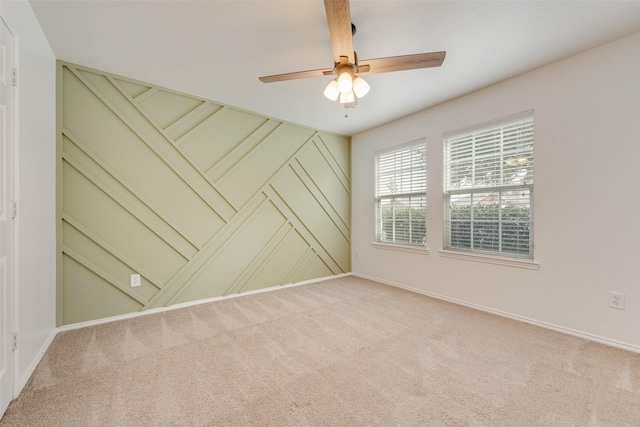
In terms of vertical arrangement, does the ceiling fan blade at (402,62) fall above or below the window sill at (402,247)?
above

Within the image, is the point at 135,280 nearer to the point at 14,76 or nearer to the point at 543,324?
the point at 14,76

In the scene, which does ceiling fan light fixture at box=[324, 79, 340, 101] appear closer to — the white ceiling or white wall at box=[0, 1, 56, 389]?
the white ceiling

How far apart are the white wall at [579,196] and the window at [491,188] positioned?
0.36ft

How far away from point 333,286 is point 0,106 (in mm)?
3592

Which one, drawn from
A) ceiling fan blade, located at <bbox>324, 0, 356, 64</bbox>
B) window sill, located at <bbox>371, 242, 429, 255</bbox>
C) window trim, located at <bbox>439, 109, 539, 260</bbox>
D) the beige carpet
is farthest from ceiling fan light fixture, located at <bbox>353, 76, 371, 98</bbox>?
window sill, located at <bbox>371, 242, 429, 255</bbox>

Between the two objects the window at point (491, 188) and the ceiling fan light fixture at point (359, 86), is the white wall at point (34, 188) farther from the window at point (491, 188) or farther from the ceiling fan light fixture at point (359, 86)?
the window at point (491, 188)

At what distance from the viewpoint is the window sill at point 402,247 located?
3.59 meters

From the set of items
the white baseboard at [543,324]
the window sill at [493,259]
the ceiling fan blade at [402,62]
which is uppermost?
the ceiling fan blade at [402,62]

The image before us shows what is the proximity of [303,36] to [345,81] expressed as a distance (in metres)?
0.65

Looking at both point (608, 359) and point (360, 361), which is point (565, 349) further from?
point (360, 361)

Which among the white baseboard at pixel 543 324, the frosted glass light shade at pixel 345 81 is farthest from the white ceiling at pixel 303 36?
the white baseboard at pixel 543 324

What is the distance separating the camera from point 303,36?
209 centimetres

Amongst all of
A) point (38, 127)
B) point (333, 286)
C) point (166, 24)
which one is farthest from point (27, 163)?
point (333, 286)

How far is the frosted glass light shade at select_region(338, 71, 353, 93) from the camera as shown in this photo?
5.91 feet
